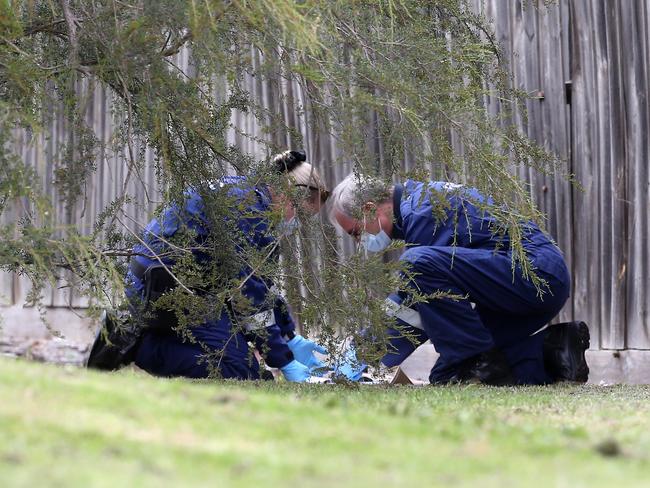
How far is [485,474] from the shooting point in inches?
92.2

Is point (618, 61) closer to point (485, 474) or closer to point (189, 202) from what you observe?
point (189, 202)

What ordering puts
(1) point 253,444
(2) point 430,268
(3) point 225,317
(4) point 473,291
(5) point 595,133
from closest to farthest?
(1) point 253,444
(2) point 430,268
(4) point 473,291
(3) point 225,317
(5) point 595,133

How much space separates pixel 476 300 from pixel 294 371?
1.25 meters

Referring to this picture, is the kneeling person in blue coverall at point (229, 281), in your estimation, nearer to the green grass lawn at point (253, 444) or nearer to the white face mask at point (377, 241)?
the white face mask at point (377, 241)

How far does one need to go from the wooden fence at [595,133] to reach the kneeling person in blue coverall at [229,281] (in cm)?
123

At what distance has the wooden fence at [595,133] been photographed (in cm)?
664

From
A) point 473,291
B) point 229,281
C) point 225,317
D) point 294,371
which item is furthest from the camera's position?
point 294,371

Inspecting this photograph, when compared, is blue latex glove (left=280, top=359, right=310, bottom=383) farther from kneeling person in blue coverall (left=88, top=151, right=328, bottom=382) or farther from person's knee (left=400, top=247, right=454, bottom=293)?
person's knee (left=400, top=247, right=454, bottom=293)

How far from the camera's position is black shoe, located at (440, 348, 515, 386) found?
6.17 m

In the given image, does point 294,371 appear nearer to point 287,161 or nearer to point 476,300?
point 476,300

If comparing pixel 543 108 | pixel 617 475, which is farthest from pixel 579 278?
pixel 617 475

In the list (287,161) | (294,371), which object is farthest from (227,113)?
(294,371)

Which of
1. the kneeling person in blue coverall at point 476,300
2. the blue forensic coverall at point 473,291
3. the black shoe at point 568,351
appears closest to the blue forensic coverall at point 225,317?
the kneeling person in blue coverall at point 476,300

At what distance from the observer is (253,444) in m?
2.49
